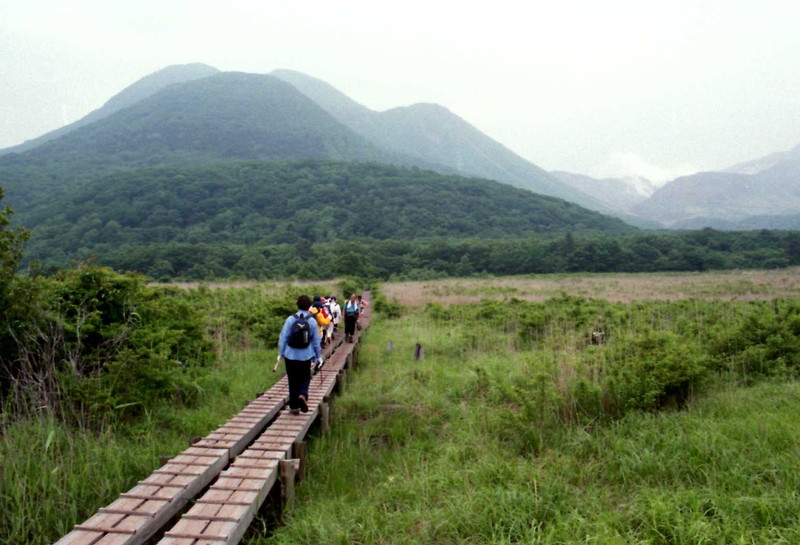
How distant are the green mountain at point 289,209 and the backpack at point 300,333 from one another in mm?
79322

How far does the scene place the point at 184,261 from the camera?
61.3 metres

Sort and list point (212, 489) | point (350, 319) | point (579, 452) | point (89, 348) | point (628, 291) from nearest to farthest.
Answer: point (212, 489), point (579, 452), point (89, 348), point (350, 319), point (628, 291)

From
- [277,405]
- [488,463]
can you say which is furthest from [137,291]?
[488,463]

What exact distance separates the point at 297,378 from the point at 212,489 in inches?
101

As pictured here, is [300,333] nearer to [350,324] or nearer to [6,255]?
[6,255]

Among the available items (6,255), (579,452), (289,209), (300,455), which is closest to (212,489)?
(300,455)

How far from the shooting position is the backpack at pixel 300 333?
661cm

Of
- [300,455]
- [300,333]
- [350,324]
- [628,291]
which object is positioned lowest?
[628,291]

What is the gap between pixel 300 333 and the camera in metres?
6.60

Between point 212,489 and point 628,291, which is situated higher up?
point 212,489

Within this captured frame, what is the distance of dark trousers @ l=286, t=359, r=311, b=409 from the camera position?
6695 millimetres

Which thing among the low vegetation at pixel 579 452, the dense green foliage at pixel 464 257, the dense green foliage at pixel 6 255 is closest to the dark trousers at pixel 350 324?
the low vegetation at pixel 579 452

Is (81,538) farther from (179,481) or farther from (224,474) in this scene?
(224,474)

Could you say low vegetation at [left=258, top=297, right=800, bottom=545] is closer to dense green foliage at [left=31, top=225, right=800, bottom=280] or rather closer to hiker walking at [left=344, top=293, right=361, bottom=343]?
hiker walking at [left=344, top=293, right=361, bottom=343]
